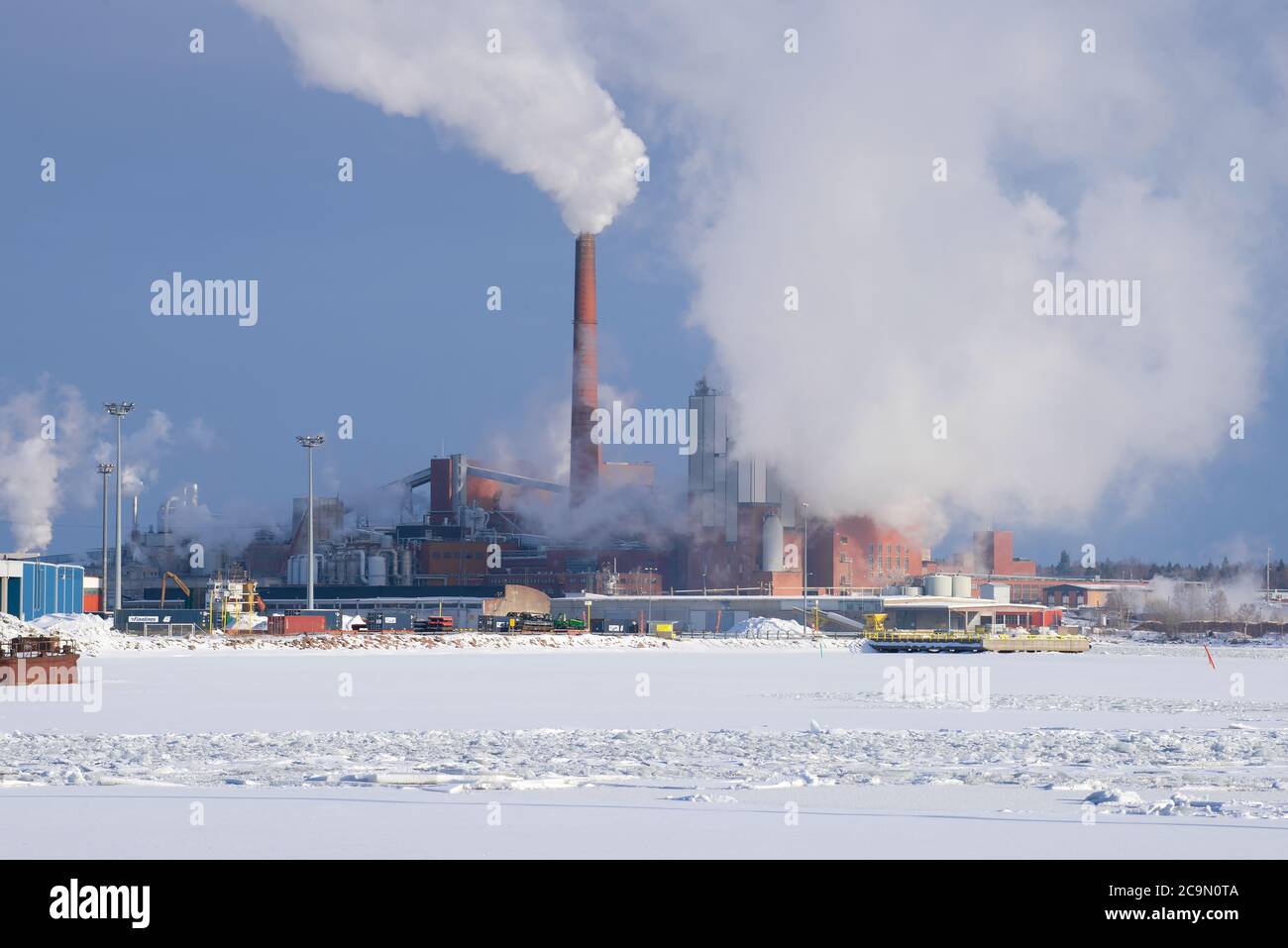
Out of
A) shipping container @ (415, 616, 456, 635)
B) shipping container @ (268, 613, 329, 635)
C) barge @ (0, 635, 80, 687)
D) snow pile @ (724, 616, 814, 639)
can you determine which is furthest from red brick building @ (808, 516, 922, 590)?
barge @ (0, 635, 80, 687)

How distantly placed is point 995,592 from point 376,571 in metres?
54.0

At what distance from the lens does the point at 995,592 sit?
430 feet

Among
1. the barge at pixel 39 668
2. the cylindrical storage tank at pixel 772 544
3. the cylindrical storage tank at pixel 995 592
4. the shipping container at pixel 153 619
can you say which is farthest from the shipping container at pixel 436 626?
the cylindrical storage tank at pixel 995 592

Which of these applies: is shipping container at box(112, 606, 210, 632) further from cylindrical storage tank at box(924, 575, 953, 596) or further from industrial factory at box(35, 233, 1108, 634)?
cylindrical storage tank at box(924, 575, 953, 596)

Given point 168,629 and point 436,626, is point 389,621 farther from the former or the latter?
point 168,629

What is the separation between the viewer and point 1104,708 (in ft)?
89.9

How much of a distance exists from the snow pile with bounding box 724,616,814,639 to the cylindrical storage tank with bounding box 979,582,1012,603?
37.7m

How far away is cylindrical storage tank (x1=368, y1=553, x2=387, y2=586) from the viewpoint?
125375 millimetres

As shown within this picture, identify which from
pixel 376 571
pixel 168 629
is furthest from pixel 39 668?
pixel 376 571

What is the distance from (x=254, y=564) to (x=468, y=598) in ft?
118

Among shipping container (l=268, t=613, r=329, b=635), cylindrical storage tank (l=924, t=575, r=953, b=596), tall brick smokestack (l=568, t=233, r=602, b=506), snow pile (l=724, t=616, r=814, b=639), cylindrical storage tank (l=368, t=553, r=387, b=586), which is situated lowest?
snow pile (l=724, t=616, r=814, b=639)
